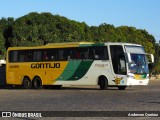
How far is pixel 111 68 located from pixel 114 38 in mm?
42219

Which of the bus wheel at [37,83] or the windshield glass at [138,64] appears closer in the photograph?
the windshield glass at [138,64]

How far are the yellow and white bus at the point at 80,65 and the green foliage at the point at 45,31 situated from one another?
2452 centimetres

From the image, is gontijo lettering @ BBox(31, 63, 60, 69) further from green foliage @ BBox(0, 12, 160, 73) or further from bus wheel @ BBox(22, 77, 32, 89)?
green foliage @ BBox(0, 12, 160, 73)

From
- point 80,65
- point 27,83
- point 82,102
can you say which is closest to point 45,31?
point 27,83

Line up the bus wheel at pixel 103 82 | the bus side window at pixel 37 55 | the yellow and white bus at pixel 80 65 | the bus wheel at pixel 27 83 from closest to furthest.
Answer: the yellow and white bus at pixel 80 65 < the bus wheel at pixel 103 82 < the bus side window at pixel 37 55 < the bus wheel at pixel 27 83

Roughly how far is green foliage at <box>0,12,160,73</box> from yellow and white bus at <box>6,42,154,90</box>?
24.5m

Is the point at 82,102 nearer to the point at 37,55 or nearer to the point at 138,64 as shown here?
the point at 138,64

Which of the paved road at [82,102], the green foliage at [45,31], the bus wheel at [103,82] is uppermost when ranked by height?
the green foliage at [45,31]

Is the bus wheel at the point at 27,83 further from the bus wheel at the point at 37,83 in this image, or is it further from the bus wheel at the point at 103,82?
the bus wheel at the point at 103,82

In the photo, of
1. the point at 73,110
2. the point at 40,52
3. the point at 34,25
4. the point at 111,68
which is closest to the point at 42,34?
the point at 34,25

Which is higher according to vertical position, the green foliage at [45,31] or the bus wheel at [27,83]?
the green foliage at [45,31]

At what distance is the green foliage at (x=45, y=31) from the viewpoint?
62344 mm

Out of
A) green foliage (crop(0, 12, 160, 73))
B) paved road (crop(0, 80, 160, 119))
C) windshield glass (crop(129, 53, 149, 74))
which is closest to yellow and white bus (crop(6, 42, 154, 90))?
windshield glass (crop(129, 53, 149, 74))

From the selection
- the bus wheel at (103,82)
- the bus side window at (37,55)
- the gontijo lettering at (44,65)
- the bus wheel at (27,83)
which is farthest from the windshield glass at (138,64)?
the bus wheel at (27,83)
